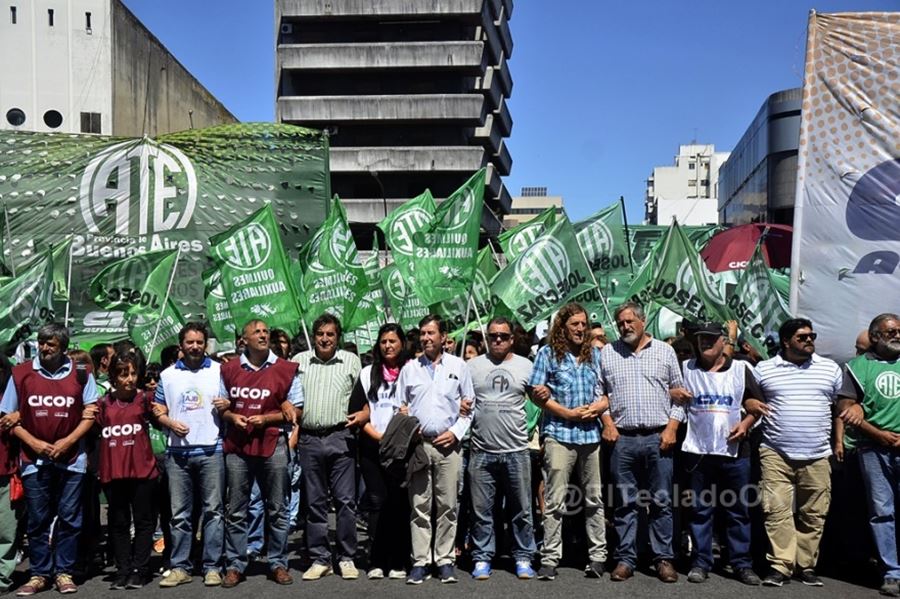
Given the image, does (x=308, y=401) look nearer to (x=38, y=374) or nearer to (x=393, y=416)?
(x=393, y=416)

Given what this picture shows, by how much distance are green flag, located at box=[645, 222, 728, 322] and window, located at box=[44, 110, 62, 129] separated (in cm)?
3439

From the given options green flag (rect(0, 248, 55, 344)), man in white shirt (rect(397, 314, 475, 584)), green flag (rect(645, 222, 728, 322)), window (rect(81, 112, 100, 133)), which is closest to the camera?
man in white shirt (rect(397, 314, 475, 584))

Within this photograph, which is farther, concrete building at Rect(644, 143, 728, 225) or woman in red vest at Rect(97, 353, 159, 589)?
concrete building at Rect(644, 143, 728, 225)

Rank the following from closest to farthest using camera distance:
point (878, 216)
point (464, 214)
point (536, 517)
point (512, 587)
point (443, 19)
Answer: point (512, 587), point (878, 216), point (536, 517), point (464, 214), point (443, 19)

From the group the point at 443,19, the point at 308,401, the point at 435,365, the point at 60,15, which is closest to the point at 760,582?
the point at 435,365

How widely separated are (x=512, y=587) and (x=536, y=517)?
1.87 meters

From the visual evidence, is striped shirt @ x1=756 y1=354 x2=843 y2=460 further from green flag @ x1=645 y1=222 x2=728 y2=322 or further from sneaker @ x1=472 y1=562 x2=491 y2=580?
green flag @ x1=645 y1=222 x2=728 y2=322

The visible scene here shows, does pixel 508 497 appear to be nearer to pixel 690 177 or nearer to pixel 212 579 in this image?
pixel 212 579

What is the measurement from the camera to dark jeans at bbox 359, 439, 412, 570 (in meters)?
7.64

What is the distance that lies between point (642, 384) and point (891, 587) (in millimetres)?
2164

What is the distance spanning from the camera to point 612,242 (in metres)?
11.8

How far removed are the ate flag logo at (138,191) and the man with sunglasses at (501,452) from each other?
19.7 feet

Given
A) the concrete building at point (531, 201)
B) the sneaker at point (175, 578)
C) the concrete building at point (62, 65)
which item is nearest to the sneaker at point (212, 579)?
the sneaker at point (175, 578)

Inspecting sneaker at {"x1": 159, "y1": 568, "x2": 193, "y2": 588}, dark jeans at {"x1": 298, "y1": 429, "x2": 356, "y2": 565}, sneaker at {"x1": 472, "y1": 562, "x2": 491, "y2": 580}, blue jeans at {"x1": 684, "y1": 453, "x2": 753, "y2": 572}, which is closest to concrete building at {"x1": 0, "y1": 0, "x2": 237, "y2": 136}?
dark jeans at {"x1": 298, "y1": 429, "x2": 356, "y2": 565}
